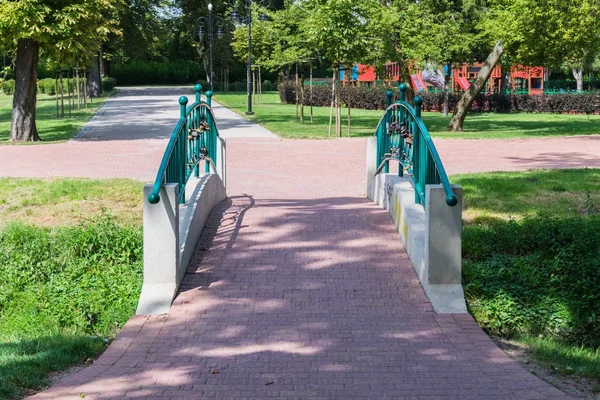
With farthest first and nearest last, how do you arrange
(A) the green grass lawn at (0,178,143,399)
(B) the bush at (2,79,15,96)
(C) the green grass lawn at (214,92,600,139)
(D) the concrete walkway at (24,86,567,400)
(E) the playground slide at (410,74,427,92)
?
1. (B) the bush at (2,79,15,96)
2. (E) the playground slide at (410,74,427,92)
3. (C) the green grass lawn at (214,92,600,139)
4. (A) the green grass lawn at (0,178,143,399)
5. (D) the concrete walkway at (24,86,567,400)

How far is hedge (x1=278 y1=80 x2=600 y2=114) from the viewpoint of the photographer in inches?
1730

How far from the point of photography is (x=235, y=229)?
9438 mm

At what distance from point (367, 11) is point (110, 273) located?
16819mm

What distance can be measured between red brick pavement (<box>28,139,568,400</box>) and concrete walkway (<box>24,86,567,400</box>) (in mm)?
11

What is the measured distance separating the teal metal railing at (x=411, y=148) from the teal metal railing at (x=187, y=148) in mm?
2247

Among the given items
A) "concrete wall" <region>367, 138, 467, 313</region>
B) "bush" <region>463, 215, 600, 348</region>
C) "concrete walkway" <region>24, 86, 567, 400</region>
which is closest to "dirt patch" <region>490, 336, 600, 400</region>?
"concrete walkway" <region>24, 86, 567, 400</region>

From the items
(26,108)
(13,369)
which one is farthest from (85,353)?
(26,108)

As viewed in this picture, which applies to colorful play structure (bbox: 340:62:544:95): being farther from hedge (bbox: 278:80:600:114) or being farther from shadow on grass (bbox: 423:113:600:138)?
shadow on grass (bbox: 423:113:600:138)

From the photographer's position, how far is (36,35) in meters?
20.4

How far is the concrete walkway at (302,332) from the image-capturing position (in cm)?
530

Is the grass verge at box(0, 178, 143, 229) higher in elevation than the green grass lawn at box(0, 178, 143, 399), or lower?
higher

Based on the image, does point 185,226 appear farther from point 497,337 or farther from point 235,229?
point 497,337

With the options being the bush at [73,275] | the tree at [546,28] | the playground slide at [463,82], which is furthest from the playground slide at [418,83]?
the bush at [73,275]

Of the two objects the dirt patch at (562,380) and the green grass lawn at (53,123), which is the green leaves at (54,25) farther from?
the dirt patch at (562,380)
